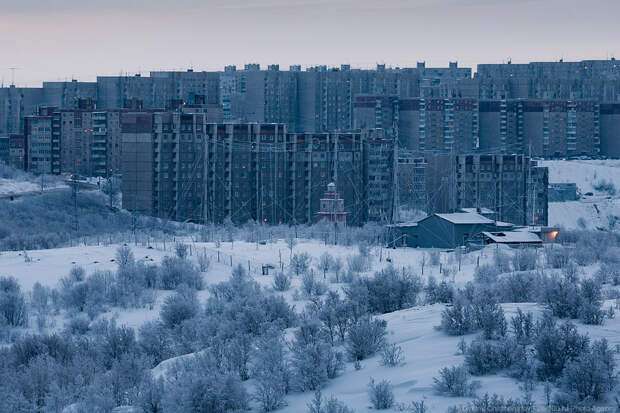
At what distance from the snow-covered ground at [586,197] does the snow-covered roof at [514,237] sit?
37787 mm

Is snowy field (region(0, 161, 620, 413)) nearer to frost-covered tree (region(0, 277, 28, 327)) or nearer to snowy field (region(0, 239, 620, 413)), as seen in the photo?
snowy field (region(0, 239, 620, 413))

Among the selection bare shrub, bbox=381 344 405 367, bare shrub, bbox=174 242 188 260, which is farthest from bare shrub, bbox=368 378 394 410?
bare shrub, bbox=174 242 188 260

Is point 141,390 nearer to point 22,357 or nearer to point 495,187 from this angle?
point 22,357

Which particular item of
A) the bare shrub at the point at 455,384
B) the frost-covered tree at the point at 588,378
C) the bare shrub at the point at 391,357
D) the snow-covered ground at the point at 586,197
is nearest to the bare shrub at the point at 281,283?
the bare shrub at the point at 391,357

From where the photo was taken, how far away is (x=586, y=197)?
3735 inches

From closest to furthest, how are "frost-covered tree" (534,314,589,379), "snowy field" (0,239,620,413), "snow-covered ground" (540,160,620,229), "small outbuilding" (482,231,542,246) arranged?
"frost-covered tree" (534,314,589,379) → "snowy field" (0,239,620,413) → "small outbuilding" (482,231,542,246) → "snow-covered ground" (540,160,620,229)

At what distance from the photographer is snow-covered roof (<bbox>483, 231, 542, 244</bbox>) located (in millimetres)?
36750

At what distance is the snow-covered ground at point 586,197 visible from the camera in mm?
83875

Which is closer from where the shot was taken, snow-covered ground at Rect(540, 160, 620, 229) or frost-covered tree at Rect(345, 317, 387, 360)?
frost-covered tree at Rect(345, 317, 387, 360)

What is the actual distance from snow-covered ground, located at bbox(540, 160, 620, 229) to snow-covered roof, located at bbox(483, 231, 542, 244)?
124 ft

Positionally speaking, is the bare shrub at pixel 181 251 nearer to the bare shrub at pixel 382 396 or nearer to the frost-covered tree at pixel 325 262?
the frost-covered tree at pixel 325 262

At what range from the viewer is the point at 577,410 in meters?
9.90

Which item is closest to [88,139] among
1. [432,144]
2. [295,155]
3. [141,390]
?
[295,155]

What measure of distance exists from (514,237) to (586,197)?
59.6 m
